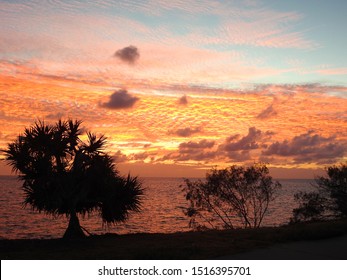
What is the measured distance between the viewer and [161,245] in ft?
50.7

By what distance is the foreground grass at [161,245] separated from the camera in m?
12.9

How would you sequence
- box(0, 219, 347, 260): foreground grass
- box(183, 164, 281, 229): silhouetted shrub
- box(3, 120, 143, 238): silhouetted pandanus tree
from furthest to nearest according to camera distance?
box(183, 164, 281, 229): silhouetted shrub
box(3, 120, 143, 238): silhouetted pandanus tree
box(0, 219, 347, 260): foreground grass

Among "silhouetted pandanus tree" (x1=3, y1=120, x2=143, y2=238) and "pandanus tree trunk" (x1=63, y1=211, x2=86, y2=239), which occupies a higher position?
"silhouetted pandanus tree" (x1=3, y1=120, x2=143, y2=238)

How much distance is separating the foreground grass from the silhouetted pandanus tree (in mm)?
1864

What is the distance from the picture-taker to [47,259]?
520 inches

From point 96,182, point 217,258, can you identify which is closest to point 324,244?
point 217,258

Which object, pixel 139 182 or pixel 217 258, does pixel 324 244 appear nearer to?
pixel 217 258

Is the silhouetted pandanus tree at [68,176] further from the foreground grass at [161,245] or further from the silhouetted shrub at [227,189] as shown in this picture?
the silhouetted shrub at [227,189]

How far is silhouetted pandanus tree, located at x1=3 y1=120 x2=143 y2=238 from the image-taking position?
1970 cm

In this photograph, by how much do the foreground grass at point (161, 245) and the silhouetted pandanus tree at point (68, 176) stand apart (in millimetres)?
1864

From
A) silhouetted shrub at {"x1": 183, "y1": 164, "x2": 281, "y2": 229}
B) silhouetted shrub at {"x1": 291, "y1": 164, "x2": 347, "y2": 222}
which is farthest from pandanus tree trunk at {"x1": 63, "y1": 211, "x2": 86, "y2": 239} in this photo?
silhouetted shrub at {"x1": 291, "y1": 164, "x2": 347, "y2": 222}

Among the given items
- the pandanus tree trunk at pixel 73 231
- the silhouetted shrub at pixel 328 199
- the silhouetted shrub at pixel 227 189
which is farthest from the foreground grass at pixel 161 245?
the silhouetted shrub at pixel 227 189

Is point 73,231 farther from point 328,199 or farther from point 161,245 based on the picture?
point 328,199

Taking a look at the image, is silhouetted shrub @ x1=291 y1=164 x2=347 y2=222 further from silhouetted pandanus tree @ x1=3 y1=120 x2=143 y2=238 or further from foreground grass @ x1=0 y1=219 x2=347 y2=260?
silhouetted pandanus tree @ x1=3 y1=120 x2=143 y2=238
